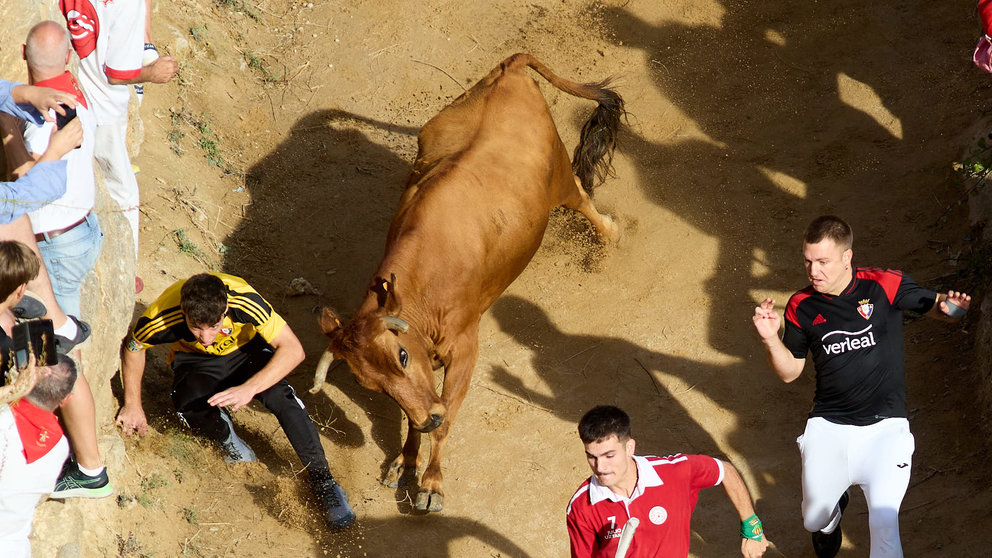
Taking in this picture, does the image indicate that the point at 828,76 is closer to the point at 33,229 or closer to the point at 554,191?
the point at 554,191

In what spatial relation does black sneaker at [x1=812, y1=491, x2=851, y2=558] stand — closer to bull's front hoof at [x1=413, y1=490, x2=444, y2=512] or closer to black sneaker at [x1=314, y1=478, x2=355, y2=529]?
bull's front hoof at [x1=413, y1=490, x2=444, y2=512]

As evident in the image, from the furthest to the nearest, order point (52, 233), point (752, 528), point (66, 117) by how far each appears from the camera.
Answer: point (52, 233)
point (66, 117)
point (752, 528)

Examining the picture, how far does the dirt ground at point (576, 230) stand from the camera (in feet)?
20.7

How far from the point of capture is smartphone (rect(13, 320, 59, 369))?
438 cm

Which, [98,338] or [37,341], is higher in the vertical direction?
[37,341]

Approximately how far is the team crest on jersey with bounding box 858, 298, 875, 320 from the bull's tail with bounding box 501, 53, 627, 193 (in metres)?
3.79

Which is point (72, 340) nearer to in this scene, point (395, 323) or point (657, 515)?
point (395, 323)

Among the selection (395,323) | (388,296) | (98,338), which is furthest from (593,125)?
(98,338)

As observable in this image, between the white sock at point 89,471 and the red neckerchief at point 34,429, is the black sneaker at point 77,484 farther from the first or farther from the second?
the red neckerchief at point 34,429

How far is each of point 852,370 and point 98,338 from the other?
4.76 metres

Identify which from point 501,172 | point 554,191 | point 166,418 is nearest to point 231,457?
point 166,418

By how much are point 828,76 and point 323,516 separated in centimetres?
670

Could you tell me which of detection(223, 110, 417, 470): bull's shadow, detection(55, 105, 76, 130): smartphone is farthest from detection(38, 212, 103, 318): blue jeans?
detection(223, 110, 417, 470): bull's shadow

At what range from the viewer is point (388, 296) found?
19.8ft
